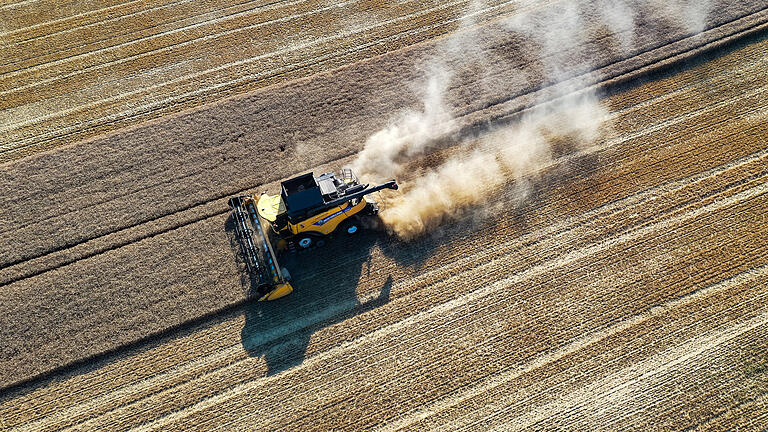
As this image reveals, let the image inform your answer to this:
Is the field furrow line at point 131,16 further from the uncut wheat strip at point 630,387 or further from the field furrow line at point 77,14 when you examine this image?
the uncut wheat strip at point 630,387

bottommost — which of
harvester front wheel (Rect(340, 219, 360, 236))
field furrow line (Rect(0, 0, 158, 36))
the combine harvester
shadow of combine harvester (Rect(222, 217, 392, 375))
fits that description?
shadow of combine harvester (Rect(222, 217, 392, 375))

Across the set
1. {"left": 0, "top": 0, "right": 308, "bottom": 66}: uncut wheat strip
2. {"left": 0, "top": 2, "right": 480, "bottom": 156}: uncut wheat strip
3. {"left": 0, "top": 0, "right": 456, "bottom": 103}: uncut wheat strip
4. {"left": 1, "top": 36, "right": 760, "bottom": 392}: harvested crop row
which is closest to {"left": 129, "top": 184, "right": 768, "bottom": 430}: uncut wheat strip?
{"left": 1, "top": 36, "right": 760, "bottom": 392}: harvested crop row

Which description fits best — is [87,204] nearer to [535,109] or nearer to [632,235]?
[535,109]

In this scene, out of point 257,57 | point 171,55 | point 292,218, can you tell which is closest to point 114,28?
point 171,55

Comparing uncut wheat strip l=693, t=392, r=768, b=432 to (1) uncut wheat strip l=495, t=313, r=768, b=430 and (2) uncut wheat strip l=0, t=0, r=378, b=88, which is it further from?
(2) uncut wheat strip l=0, t=0, r=378, b=88

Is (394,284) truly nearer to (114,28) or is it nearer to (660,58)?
(660,58)

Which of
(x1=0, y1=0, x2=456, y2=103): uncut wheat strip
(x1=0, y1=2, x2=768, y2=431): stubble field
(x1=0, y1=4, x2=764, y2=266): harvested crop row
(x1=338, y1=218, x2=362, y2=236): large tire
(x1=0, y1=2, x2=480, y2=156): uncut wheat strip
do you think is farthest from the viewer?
(x1=0, y1=0, x2=456, y2=103): uncut wheat strip

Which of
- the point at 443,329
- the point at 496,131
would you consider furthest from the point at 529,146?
the point at 443,329
